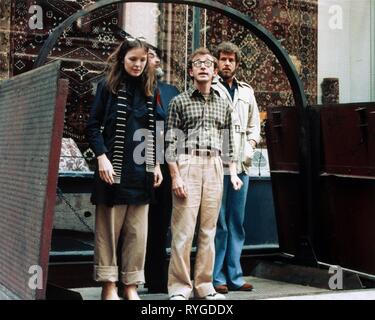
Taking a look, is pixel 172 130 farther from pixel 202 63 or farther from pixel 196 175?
pixel 202 63

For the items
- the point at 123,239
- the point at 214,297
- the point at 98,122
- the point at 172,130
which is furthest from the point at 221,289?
the point at 98,122

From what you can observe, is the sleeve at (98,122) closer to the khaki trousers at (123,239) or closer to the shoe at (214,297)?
the khaki trousers at (123,239)

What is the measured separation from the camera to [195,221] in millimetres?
4777

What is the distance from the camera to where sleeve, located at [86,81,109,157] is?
4.45m

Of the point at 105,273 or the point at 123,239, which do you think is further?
the point at 123,239

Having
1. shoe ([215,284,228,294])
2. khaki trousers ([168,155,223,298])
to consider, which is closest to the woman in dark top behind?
khaki trousers ([168,155,223,298])

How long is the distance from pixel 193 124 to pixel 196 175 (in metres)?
0.37

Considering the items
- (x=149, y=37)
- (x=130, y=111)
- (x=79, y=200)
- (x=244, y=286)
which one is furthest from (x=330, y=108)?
(x=149, y=37)

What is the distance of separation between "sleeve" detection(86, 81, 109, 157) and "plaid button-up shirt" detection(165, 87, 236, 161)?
0.50 meters

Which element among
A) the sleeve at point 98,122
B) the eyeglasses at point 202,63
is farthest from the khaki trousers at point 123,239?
the eyeglasses at point 202,63

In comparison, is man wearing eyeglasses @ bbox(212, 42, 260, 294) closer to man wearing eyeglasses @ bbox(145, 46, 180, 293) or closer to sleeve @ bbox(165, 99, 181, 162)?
man wearing eyeglasses @ bbox(145, 46, 180, 293)

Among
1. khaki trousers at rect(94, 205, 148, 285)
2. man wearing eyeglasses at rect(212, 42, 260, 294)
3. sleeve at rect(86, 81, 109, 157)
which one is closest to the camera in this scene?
sleeve at rect(86, 81, 109, 157)
